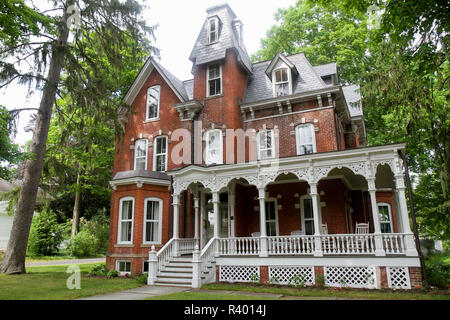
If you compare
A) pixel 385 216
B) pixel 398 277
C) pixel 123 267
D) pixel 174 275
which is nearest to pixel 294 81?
pixel 398 277

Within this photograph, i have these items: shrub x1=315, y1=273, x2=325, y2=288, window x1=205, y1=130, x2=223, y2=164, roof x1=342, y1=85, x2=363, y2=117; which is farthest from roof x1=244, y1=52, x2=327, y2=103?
shrub x1=315, y1=273, x2=325, y2=288

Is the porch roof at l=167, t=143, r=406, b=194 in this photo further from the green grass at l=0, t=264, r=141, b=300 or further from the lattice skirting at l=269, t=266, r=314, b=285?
the green grass at l=0, t=264, r=141, b=300

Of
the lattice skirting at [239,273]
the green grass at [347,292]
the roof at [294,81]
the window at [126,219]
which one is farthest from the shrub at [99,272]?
the roof at [294,81]

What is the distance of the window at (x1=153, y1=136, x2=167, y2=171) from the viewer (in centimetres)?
1805

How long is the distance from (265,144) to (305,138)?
6.65 feet

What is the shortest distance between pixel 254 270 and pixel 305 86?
950cm

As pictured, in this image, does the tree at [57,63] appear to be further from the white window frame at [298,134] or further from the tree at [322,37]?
the tree at [322,37]

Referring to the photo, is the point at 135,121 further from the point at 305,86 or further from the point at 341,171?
the point at 341,171

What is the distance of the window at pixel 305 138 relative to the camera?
1560cm

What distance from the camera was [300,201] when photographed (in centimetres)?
1514

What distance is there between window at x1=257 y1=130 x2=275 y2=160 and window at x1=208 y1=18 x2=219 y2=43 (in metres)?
6.48

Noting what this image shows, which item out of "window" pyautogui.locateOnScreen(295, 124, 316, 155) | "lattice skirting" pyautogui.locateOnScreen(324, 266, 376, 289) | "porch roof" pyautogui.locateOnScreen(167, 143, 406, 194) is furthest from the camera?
"window" pyautogui.locateOnScreen(295, 124, 316, 155)

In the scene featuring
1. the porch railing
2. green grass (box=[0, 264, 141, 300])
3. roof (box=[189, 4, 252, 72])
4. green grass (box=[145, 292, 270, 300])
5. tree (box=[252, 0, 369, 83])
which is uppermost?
tree (box=[252, 0, 369, 83])

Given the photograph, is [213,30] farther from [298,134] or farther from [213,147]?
[298,134]
